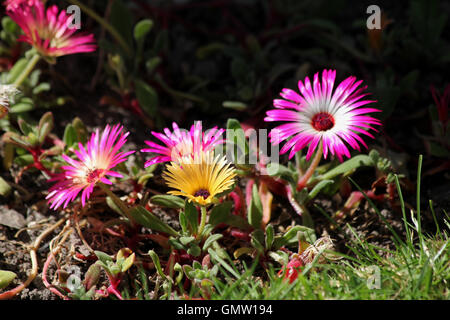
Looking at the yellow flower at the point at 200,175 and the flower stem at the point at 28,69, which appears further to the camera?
the flower stem at the point at 28,69

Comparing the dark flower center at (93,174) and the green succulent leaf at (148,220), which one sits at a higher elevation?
the dark flower center at (93,174)

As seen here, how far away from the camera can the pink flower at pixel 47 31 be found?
2.26 meters

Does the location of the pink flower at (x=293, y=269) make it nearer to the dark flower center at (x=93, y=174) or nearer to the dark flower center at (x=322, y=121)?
the dark flower center at (x=322, y=121)

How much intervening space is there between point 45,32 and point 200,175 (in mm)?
966

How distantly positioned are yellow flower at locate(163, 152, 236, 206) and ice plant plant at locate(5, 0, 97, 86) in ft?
2.24

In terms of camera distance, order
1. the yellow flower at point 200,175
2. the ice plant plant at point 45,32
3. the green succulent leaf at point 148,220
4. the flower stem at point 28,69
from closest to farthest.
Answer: the yellow flower at point 200,175 → the green succulent leaf at point 148,220 → the ice plant plant at point 45,32 → the flower stem at point 28,69

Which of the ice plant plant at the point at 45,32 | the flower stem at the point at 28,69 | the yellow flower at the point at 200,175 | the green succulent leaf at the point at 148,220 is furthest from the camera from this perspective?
the flower stem at the point at 28,69

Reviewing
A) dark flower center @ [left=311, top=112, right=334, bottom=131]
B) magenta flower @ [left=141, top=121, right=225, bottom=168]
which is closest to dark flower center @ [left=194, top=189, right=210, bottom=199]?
magenta flower @ [left=141, top=121, right=225, bottom=168]

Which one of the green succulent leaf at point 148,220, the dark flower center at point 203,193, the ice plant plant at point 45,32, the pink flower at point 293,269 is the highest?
the ice plant plant at point 45,32

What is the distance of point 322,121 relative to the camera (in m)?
1.98

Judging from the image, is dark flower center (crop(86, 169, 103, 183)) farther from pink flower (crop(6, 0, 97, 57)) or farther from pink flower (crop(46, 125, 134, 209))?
pink flower (crop(6, 0, 97, 57))

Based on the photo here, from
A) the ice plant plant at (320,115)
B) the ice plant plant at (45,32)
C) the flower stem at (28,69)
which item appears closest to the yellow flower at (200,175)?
the ice plant plant at (320,115)

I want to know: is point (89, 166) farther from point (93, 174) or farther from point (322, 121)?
point (322, 121)
